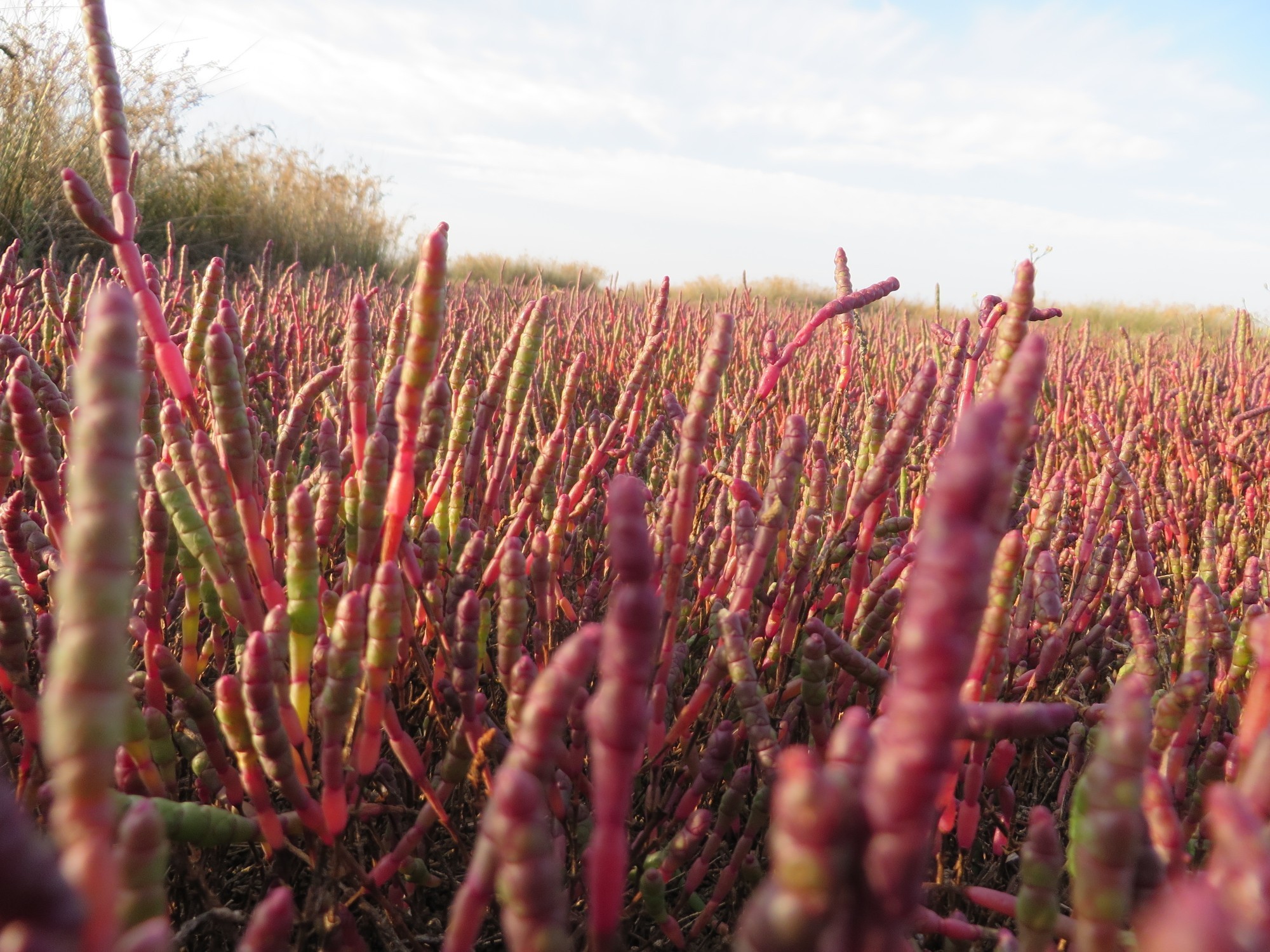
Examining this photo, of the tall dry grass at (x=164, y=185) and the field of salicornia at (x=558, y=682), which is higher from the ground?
the tall dry grass at (x=164, y=185)

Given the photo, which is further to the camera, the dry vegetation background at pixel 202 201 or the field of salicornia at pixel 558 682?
the dry vegetation background at pixel 202 201

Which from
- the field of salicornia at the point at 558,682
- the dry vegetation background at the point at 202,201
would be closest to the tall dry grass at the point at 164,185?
the dry vegetation background at the point at 202,201

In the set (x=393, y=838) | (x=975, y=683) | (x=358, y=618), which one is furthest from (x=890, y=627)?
(x=358, y=618)

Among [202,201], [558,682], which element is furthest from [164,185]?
[558,682]

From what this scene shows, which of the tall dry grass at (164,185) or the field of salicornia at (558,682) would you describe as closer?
the field of salicornia at (558,682)

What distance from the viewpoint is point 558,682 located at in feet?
1.04

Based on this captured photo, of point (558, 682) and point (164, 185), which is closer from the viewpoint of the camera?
point (558, 682)

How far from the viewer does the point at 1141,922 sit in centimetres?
39

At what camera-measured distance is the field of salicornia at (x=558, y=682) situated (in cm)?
25

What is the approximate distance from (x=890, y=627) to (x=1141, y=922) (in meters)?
0.71

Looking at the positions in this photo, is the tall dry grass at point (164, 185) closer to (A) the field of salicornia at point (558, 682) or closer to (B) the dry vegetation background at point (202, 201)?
(B) the dry vegetation background at point (202, 201)

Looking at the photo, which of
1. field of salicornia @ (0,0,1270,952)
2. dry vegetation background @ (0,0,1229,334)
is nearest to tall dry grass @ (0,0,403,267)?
dry vegetation background @ (0,0,1229,334)

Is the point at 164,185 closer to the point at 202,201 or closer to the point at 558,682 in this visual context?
the point at 202,201

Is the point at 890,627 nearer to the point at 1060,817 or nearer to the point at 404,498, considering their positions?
the point at 1060,817
